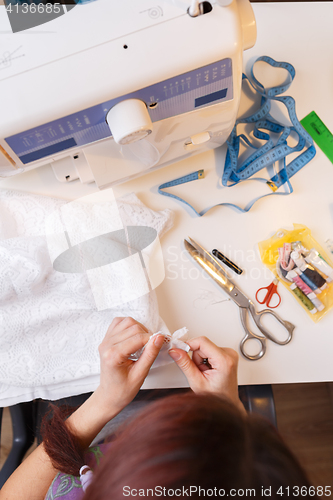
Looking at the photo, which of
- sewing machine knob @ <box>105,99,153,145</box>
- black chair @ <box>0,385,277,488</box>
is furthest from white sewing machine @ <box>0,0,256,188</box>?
black chair @ <box>0,385,277,488</box>

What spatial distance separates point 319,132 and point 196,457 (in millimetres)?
963

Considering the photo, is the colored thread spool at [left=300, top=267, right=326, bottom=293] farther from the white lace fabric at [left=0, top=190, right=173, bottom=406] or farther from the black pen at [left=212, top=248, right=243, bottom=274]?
the white lace fabric at [left=0, top=190, right=173, bottom=406]

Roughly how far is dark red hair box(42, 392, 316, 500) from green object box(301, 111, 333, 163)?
0.83m

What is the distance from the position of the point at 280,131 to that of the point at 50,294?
2.72 feet

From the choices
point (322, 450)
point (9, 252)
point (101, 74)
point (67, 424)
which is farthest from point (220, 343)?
point (322, 450)

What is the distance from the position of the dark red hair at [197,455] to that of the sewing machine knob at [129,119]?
50 cm

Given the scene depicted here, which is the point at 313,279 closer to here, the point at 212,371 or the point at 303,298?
the point at 303,298

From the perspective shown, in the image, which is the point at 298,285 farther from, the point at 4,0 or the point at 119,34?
the point at 4,0

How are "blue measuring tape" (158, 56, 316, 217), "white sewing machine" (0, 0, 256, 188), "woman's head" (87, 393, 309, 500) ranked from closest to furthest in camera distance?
"woman's head" (87, 393, 309, 500) → "white sewing machine" (0, 0, 256, 188) → "blue measuring tape" (158, 56, 316, 217)

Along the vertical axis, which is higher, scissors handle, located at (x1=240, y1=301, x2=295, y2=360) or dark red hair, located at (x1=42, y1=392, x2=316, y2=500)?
dark red hair, located at (x1=42, y1=392, x2=316, y2=500)

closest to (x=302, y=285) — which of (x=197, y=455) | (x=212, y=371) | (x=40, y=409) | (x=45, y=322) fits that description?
(x=212, y=371)

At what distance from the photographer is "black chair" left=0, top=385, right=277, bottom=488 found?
95cm

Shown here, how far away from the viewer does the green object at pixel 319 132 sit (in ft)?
3.45

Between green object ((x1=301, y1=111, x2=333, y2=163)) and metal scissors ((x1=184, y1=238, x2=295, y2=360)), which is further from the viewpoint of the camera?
green object ((x1=301, y1=111, x2=333, y2=163))
